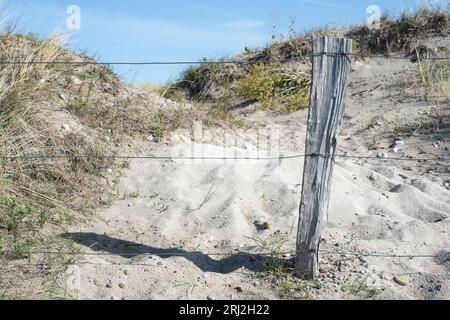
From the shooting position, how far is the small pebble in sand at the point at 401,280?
3.76 m

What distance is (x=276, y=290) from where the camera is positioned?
369 cm

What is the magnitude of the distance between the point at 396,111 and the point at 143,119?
3590mm

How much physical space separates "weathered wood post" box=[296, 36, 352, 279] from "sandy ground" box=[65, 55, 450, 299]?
0.43 metres

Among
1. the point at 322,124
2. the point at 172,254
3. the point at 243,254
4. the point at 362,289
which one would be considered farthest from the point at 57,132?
the point at 362,289

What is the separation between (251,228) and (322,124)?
138cm

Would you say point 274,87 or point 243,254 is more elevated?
point 274,87

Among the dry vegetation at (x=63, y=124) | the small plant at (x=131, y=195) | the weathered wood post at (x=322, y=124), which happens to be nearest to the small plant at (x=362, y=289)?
the weathered wood post at (x=322, y=124)

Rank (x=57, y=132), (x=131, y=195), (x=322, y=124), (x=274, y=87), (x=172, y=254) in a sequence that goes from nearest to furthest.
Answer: (x=322, y=124), (x=172, y=254), (x=131, y=195), (x=57, y=132), (x=274, y=87)

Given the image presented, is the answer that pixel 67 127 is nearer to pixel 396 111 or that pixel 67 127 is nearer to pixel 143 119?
pixel 143 119

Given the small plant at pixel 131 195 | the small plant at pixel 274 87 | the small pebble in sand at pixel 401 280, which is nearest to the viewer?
the small pebble in sand at pixel 401 280

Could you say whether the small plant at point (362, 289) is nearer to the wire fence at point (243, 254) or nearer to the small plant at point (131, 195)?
the wire fence at point (243, 254)

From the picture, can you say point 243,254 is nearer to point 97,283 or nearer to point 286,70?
point 97,283

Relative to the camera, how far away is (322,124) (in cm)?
358
